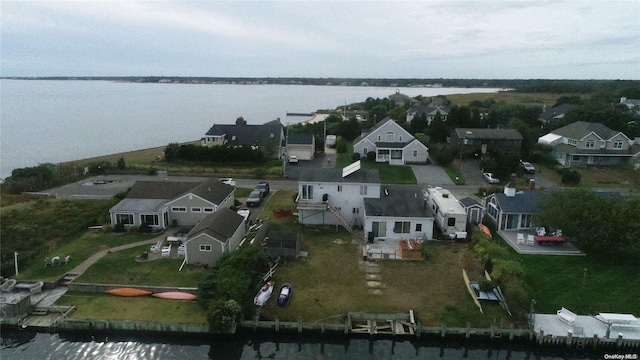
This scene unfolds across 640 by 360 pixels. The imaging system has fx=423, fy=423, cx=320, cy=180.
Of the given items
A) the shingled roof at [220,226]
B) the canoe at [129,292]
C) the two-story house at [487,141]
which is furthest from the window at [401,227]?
the two-story house at [487,141]

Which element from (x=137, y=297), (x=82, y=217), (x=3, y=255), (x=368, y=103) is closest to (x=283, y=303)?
(x=137, y=297)

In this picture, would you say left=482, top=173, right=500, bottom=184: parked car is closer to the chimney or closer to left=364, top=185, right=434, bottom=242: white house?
the chimney

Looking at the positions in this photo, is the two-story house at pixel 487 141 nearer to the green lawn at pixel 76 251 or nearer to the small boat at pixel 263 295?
the small boat at pixel 263 295

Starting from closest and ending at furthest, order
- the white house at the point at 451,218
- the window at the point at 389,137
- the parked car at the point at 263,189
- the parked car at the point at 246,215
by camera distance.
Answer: the white house at the point at 451,218 → the parked car at the point at 246,215 → the parked car at the point at 263,189 → the window at the point at 389,137

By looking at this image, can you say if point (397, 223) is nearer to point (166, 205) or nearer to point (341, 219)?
point (341, 219)

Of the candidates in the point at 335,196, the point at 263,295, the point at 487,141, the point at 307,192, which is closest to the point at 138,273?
the point at 263,295

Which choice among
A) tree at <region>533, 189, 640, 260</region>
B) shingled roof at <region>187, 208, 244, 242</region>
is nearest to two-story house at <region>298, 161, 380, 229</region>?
shingled roof at <region>187, 208, 244, 242</region>
